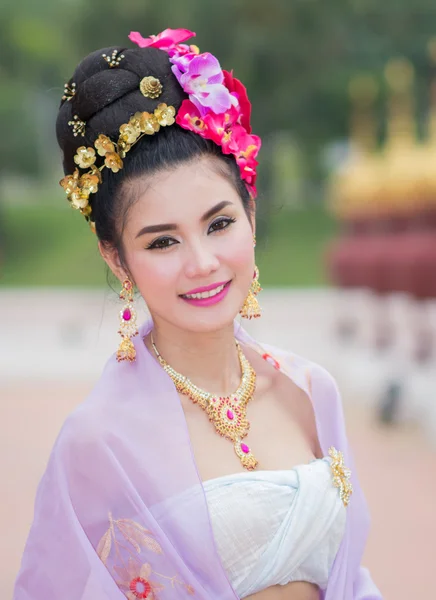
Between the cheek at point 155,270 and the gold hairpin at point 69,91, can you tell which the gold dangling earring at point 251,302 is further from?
the gold hairpin at point 69,91

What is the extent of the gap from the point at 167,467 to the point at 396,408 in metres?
4.26

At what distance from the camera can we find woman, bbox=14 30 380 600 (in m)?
1.56

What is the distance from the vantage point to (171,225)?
1604mm

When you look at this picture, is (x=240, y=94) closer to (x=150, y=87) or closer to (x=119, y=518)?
(x=150, y=87)

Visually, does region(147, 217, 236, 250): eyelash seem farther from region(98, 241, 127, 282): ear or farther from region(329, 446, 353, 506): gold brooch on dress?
region(329, 446, 353, 506): gold brooch on dress

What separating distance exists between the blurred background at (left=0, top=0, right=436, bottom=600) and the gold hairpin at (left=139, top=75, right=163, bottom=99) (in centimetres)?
48

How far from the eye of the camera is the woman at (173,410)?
1.56m

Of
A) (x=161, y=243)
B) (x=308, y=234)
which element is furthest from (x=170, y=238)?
(x=308, y=234)

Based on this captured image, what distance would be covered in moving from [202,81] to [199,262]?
0.35m

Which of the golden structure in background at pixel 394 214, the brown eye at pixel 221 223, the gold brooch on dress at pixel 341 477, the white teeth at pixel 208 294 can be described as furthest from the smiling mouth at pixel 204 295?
the golden structure in background at pixel 394 214

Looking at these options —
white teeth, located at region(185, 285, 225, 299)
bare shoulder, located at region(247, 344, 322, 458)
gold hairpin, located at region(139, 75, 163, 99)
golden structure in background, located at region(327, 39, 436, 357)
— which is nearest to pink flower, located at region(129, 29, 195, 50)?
gold hairpin, located at region(139, 75, 163, 99)

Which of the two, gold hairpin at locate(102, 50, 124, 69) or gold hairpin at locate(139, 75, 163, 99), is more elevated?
gold hairpin at locate(102, 50, 124, 69)

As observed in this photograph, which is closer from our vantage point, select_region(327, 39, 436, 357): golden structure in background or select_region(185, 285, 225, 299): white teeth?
select_region(185, 285, 225, 299): white teeth

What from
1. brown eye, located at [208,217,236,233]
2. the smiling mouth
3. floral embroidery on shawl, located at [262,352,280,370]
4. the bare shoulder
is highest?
brown eye, located at [208,217,236,233]
